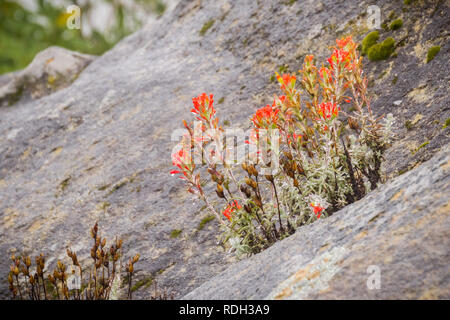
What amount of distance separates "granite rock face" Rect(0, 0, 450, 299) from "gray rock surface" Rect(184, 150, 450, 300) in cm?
2

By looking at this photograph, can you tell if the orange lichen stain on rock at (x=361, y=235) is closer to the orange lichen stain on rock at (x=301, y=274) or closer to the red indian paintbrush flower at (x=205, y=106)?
the orange lichen stain on rock at (x=301, y=274)

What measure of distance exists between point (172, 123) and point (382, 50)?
121 inches

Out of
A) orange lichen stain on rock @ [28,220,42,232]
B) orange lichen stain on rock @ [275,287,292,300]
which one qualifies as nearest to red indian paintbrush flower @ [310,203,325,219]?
orange lichen stain on rock @ [275,287,292,300]

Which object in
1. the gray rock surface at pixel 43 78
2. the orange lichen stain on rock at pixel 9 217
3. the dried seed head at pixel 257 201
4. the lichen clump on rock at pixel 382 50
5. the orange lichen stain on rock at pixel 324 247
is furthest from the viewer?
the gray rock surface at pixel 43 78

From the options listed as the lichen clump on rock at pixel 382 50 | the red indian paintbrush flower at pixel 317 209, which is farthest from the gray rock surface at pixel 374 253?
the lichen clump on rock at pixel 382 50

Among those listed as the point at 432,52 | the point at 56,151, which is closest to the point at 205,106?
the point at 432,52

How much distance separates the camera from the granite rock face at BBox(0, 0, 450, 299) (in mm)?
3137

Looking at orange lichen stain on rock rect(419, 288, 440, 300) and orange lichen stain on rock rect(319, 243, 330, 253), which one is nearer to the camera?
orange lichen stain on rock rect(419, 288, 440, 300)

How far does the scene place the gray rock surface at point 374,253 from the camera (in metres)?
1.50

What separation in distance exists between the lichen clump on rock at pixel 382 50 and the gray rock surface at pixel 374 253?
2245 mm

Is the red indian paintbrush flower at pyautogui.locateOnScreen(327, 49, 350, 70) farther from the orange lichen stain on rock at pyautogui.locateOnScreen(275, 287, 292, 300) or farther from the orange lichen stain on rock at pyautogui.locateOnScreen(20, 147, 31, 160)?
the orange lichen stain on rock at pyautogui.locateOnScreen(20, 147, 31, 160)

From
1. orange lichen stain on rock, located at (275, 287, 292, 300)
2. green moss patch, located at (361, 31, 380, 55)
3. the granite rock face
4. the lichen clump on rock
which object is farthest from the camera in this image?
green moss patch, located at (361, 31, 380, 55)
